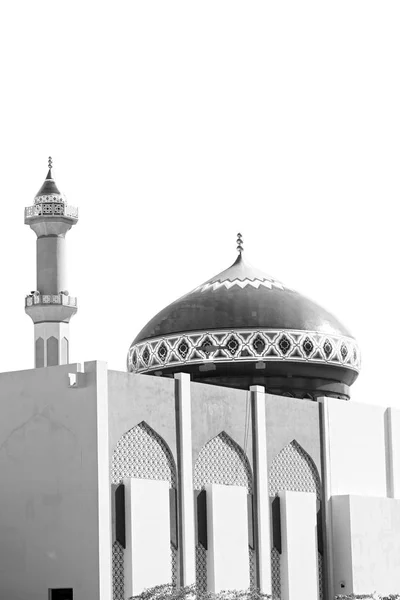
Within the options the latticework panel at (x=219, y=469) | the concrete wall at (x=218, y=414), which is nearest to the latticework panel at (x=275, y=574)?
the latticework panel at (x=219, y=469)

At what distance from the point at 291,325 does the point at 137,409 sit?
626 cm

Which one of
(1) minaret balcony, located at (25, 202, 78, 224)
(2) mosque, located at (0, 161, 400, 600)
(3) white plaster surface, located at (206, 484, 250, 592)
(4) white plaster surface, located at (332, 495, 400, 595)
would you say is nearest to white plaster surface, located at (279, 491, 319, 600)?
(2) mosque, located at (0, 161, 400, 600)

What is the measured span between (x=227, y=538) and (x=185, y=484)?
50.9 inches

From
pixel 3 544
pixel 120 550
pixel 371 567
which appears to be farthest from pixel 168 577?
pixel 371 567

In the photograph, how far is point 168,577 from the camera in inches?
830

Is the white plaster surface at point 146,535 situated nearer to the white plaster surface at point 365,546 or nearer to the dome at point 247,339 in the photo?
the white plaster surface at point 365,546

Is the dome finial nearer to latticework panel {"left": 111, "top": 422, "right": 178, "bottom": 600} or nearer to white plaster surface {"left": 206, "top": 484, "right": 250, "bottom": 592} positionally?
white plaster surface {"left": 206, "top": 484, "right": 250, "bottom": 592}

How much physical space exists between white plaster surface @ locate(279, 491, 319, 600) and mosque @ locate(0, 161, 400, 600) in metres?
0.04

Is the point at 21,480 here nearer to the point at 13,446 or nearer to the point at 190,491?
the point at 13,446

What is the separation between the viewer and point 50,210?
2933cm

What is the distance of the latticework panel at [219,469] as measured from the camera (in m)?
22.0

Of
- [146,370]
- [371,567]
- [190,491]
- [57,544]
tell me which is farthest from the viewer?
[146,370]

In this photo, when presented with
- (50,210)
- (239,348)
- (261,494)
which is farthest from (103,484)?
(50,210)

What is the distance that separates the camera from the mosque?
2025 centimetres
